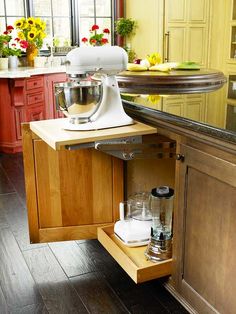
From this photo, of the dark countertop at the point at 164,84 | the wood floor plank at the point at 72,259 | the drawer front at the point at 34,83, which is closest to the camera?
the wood floor plank at the point at 72,259

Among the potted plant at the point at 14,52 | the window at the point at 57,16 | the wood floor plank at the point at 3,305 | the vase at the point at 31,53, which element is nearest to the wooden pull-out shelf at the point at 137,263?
the wood floor plank at the point at 3,305

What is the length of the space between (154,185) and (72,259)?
63 cm

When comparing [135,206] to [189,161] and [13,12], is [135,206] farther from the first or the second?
[13,12]

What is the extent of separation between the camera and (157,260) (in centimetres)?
169

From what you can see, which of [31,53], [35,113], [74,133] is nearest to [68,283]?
[74,133]

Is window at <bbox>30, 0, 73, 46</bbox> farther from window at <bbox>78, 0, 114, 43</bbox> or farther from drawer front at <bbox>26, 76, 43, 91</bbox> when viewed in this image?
drawer front at <bbox>26, 76, 43, 91</bbox>

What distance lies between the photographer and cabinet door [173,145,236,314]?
129 cm

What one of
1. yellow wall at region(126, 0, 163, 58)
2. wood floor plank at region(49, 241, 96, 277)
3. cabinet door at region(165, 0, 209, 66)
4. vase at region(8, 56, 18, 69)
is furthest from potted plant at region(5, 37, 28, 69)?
wood floor plank at region(49, 241, 96, 277)

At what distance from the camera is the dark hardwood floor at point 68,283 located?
1.73 m

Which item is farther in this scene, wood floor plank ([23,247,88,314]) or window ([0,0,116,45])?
window ([0,0,116,45])

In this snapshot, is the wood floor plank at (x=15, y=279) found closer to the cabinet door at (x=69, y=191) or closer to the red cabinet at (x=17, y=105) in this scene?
the cabinet door at (x=69, y=191)

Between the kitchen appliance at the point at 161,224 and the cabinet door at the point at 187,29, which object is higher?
the cabinet door at the point at 187,29

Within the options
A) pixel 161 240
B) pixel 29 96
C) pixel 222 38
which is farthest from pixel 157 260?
pixel 222 38

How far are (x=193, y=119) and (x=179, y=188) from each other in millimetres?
301
